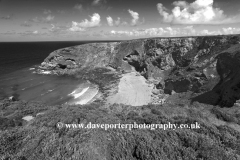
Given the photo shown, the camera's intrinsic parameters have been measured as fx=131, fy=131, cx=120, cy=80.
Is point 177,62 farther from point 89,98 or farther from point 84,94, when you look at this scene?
point 84,94

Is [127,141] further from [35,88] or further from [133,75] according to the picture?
[133,75]

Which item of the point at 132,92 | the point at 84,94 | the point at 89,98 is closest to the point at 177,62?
the point at 132,92

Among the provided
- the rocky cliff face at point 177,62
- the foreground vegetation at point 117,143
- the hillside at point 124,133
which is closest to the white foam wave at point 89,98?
the rocky cliff face at point 177,62

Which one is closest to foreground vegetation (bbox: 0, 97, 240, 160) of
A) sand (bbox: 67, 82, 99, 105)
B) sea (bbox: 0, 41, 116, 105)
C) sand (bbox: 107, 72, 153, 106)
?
sand (bbox: 107, 72, 153, 106)

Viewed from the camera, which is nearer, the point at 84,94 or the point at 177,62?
the point at 84,94

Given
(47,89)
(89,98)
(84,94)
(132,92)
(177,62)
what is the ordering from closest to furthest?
(89,98) < (84,94) < (132,92) < (47,89) < (177,62)

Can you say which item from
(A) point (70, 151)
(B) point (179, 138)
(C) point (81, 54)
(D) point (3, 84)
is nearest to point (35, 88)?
(D) point (3, 84)

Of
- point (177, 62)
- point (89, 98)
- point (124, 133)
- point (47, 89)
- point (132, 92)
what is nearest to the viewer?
point (124, 133)
